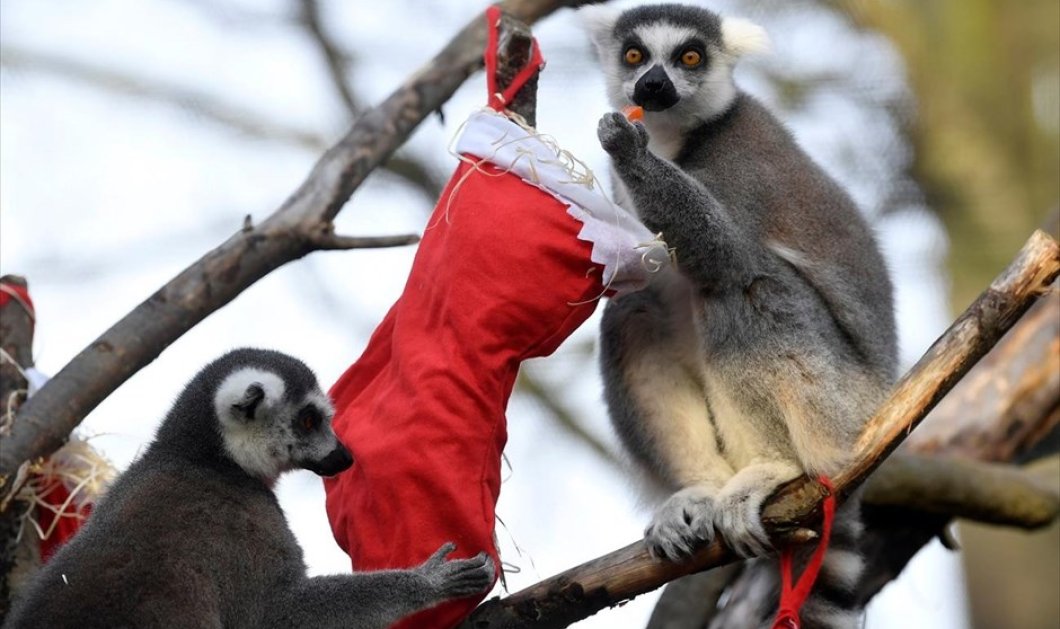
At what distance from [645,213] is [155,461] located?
1816 mm

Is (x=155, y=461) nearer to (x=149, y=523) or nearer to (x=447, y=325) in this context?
(x=149, y=523)

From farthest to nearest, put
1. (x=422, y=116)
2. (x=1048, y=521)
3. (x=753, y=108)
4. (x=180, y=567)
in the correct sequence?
(x=1048, y=521), (x=422, y=116), (x=753, y=108), (x=180, y=567)

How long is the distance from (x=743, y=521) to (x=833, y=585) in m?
0.64

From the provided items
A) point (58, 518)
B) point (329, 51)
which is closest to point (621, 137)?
point (58, 518)

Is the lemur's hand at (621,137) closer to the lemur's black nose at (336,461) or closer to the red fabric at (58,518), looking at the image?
the lemur's black nose at (336,461)

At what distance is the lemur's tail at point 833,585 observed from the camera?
185 inches

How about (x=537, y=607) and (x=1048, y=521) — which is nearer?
(x=537, y=607)

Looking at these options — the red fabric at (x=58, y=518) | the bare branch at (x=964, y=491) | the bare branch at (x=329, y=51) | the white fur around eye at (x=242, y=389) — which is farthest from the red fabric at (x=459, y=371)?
the bare branch at (x=329, y=51)

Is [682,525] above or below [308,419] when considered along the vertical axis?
below

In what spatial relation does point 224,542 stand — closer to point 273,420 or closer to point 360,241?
point 273,420

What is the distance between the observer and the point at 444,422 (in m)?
3.93

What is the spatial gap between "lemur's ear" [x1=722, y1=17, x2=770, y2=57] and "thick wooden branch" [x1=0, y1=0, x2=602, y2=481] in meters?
0.93

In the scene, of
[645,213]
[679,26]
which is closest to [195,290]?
[645,213]

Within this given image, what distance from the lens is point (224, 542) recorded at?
3932 millimetres
